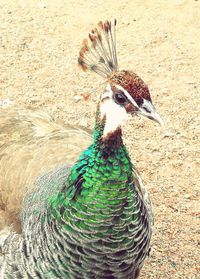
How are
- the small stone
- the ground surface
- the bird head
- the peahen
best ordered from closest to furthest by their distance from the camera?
the bird head < the peahen < the ground surface < the small stone

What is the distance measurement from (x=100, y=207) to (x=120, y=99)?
1.77 feet

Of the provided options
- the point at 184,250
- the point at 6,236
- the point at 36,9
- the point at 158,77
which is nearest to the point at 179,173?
the point at 184,250

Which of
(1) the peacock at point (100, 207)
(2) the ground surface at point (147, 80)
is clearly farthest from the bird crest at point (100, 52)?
(2) the ground surface at point (147, 80)

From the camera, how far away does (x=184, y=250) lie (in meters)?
3.92

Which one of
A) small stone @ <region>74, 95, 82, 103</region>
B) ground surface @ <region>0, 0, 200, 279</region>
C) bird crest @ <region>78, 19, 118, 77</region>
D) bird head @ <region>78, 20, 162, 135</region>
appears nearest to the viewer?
bird head @ <region>78, 20, 162, 135</region>

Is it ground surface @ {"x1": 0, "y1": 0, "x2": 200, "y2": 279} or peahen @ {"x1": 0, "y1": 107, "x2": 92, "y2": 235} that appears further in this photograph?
ground surface @ {"x1": 0, "y1": 0, "x2": 200, "y2": 279}

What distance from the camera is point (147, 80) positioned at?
18.2ft

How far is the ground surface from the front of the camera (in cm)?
412

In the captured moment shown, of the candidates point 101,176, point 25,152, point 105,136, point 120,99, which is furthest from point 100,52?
point 25,152

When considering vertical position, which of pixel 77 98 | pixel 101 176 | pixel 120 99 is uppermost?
pixel 120 99

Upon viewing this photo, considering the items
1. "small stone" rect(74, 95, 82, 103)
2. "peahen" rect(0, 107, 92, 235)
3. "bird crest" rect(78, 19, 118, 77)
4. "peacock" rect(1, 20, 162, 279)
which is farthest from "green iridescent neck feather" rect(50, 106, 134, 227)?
"small stone" rect(74, 95, 82, 103)

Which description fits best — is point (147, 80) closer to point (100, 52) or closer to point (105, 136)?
point (100, 52)

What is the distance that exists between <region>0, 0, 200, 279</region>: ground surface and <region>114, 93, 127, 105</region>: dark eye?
1.16 m

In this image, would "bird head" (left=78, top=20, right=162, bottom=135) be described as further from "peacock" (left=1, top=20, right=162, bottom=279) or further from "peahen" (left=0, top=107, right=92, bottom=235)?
"peahen" (left=0, top=107, right=92, bottom=235)
